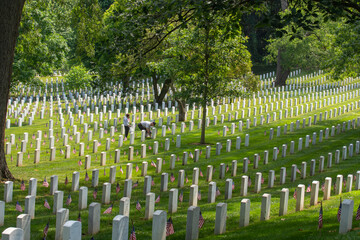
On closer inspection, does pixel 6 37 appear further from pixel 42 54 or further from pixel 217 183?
pixel 42 54

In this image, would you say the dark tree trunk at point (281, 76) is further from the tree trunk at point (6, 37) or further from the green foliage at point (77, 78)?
the tree trunk at point (6, 37)

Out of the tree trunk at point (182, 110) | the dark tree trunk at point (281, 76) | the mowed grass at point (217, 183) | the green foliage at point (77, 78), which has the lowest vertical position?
the mowed grass at point (217, 183)

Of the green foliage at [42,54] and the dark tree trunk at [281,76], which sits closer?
the green foliage at [42,54]

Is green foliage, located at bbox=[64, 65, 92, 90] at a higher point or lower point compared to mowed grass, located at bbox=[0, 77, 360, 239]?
higher

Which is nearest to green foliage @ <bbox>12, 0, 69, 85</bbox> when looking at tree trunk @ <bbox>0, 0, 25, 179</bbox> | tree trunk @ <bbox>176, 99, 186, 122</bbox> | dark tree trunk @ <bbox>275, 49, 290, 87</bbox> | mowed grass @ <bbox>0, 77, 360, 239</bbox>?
mowed grass @ <bbox>0, 77, 360, 239</bbox>

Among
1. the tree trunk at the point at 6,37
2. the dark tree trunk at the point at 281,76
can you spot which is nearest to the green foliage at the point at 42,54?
the tree trunk at the point at 6,37

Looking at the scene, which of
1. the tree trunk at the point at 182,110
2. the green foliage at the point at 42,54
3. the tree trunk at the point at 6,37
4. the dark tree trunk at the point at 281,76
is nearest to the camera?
the tree trunk at the point at 6,37

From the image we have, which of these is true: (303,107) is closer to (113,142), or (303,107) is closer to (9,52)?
(113,142)

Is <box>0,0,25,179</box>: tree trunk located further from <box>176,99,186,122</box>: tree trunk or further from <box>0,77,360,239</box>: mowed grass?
<box>176,99,186,122</box>: tree trunk

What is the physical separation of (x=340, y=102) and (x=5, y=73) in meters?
29.1

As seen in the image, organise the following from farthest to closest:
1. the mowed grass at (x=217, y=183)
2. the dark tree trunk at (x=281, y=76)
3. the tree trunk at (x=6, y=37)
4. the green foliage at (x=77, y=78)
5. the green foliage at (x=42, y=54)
→ the dark tree trunk at (x=281, y=76) < the green foliage at (x=77, y=78) < the green foliage at (x=42, y=54) < the tree trunk at (x=6, y=37) < the mowed grass at (x=217, y=183)

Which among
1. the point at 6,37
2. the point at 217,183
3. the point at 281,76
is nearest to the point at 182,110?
the point at 217,183

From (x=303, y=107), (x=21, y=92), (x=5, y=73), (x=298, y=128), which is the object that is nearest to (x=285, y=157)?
(x=298, y=128)

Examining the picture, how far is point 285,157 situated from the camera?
58.6 feet
